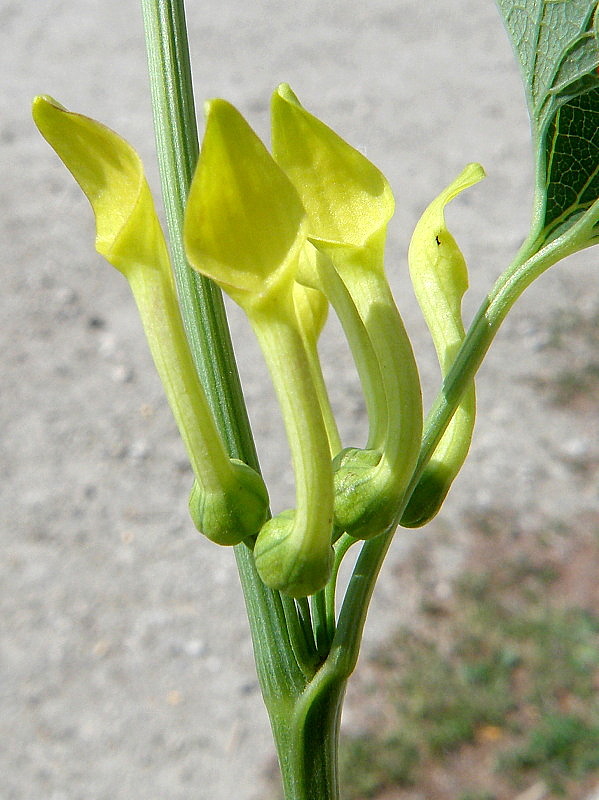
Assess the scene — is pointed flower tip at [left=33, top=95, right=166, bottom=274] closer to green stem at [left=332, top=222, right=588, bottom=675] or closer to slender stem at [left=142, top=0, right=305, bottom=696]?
slender stem at [left=142, top=0, right=305, bottom=696]

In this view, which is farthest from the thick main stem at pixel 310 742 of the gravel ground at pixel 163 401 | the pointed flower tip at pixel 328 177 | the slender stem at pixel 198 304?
the gravel ground at pixel 163 401

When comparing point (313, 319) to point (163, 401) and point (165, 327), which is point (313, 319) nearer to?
point (165, 327)

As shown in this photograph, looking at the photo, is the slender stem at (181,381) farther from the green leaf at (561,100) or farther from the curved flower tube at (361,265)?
the green leaf at (561,100)

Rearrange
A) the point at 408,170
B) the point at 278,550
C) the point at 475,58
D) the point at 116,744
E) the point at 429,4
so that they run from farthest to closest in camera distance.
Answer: the point at 429,4 < the point at 475,58 < the point at 408,170 < the point at 116,744 < the point at 278,550

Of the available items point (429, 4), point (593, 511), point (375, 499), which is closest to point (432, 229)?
point (375, 499)

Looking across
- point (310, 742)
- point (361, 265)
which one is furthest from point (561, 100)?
point (310, 742)

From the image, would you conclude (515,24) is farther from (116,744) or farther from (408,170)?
(408,170)
